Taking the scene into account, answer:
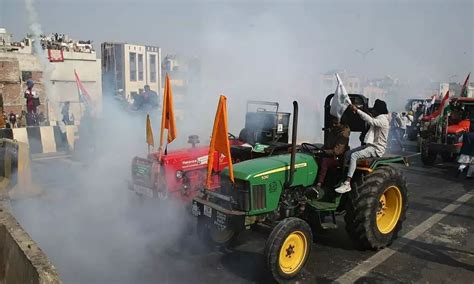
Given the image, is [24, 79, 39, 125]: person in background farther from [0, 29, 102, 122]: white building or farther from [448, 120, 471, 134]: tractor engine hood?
[448, 120, 471, 134]: tractor engine hood

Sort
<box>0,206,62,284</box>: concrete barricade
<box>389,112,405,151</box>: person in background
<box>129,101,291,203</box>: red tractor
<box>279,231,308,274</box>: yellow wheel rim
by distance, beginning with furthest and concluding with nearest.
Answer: <box>389,112,405,151</box>: person in background → <box>129,101,291,203</box>: red tractor → <box>279,231,308,274</box>: yellow wheel rim → <box>0,206,62,284</box>: concrete barricade

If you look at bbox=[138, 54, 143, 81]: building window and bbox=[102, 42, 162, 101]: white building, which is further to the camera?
bbox=[138, 54, 143, 81]: building window

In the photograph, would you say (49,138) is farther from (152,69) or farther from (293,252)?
(152,69)

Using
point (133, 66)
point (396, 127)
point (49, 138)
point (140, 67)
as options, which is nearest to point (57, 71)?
point (133, 66)

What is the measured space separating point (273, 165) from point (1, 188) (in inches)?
173

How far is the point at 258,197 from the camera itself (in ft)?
13.8

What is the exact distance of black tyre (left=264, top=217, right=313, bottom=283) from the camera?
3848 millimetres

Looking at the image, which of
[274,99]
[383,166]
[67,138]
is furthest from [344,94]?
[67,138]

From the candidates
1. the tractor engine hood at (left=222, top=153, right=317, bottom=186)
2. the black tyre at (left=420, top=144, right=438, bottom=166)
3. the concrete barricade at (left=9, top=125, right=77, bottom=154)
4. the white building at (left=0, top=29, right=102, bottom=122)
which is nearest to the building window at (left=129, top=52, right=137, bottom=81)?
the white building at (left=0, top=29, right=102, bottom=122)

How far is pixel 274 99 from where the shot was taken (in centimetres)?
1173

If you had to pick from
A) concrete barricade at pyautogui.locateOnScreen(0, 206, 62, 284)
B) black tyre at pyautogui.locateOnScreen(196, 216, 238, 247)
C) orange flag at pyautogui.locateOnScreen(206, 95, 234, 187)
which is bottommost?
black tyre at pyautogui.locateOnScreen(196, 216, 238, 247)

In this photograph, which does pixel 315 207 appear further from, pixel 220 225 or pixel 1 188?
pixel 1 188

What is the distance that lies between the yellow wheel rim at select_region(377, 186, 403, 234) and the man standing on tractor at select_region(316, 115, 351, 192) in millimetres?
823

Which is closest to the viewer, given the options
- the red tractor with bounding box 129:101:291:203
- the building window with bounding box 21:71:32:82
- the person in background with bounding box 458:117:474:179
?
the red tractor with bounding box 129:101:291:203
